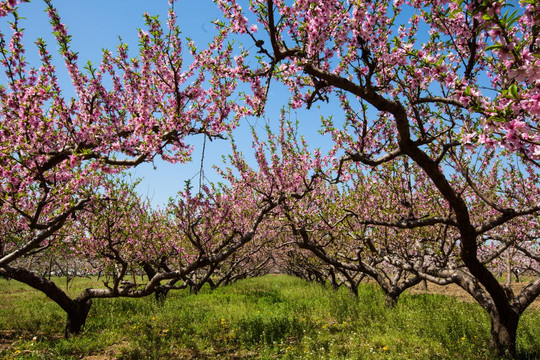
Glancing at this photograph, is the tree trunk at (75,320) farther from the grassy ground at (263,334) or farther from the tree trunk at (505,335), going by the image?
the tree trunk at (505,335)

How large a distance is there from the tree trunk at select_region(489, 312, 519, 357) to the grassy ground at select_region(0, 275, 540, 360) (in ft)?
0.84

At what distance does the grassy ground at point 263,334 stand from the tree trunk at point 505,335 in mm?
256

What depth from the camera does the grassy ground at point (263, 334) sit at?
7.14 meters

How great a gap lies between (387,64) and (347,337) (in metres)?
7.10

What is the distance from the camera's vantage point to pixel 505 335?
21.0 feet

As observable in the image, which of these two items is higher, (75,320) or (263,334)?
(75,320)

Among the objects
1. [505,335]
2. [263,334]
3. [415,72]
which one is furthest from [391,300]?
[415,72]

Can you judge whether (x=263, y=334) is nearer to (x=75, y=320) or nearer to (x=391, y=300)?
(x=75, y=320)

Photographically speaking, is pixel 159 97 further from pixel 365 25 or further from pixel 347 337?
pixel 347 337

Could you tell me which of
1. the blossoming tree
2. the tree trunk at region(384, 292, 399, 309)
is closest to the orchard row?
the blossoming tree

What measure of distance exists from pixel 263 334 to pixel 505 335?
5.74 meters

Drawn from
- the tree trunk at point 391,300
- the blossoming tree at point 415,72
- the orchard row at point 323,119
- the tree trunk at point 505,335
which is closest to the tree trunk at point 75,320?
the orchard row at point 323,119

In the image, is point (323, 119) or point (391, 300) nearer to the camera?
point (323, 119)

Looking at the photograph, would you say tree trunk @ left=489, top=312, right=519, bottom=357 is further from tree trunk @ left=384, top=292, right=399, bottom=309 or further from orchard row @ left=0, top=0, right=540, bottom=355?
tree trunk @ left=384, top=292, right=399, bottom=309
